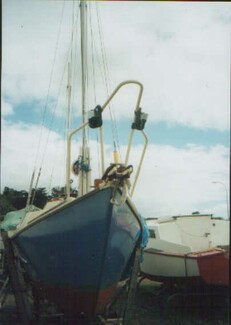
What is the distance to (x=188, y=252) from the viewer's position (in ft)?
28.7

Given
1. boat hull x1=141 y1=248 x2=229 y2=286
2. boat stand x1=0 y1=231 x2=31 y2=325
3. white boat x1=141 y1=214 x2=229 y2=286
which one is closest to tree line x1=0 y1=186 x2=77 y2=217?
white boat x1=141 y1=214 x2=229 y2=286

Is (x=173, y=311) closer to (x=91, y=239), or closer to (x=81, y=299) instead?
(x=81, y=299)

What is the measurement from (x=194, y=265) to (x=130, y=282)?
7.88ft

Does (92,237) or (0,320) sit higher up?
(92,237)

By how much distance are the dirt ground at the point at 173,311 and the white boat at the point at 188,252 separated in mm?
504

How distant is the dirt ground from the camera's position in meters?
7.32

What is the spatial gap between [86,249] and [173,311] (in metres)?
3.52

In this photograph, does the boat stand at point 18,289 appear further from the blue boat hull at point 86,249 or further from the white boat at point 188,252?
the white boat at point 188,252

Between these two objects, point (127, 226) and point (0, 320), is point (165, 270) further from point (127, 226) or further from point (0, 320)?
point (0, 320)

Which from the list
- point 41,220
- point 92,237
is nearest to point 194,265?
point 92,237

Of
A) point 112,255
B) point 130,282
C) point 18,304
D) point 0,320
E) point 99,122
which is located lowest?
point 0,320

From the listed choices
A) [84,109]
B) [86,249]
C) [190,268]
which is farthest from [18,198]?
[86,249]

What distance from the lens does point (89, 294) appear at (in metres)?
6.21

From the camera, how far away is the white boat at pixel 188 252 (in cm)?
771
